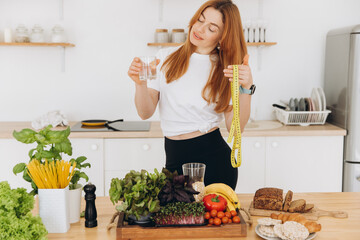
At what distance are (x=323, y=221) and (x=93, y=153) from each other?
6.28 feet

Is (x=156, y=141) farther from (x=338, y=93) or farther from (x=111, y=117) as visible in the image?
(x=338, y=93)

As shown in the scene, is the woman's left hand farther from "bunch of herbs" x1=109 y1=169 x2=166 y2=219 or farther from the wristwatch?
"bunch of herbs" x1=109 y1=169 x2=166 y2=219

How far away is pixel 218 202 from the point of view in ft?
4.79

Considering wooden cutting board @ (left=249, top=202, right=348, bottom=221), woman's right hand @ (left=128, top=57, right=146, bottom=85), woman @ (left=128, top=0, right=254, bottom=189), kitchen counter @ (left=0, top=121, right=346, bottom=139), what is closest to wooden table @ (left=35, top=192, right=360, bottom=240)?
wooden cutting board @ (left=249, top=202, right=348, bottom=221)

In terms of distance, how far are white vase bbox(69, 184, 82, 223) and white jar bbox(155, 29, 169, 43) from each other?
2.10 m

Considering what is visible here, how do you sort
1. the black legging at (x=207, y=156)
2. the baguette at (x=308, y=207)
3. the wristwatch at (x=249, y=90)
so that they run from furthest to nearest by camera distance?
the black legging at (x=207, y=156)
the wristwatch at (x=249, y=90)
the baguette at (x=308, y=207)

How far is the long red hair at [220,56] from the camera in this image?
2.00 metres

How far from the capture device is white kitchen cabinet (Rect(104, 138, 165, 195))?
3.07 m

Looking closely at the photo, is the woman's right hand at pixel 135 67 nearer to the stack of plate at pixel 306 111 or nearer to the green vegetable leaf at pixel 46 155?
the green vegetable leaf at pixel 46 155

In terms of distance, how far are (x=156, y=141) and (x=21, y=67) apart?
1.39 meters

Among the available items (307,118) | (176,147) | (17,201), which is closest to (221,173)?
(176,147)

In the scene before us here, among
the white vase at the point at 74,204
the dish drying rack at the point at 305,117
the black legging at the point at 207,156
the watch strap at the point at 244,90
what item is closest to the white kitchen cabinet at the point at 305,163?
the dish drying rack at the point at 305,117

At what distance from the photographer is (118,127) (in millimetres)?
3217

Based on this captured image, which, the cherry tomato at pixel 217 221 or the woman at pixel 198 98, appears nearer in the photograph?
the cherry tomato at pixel 217 221
